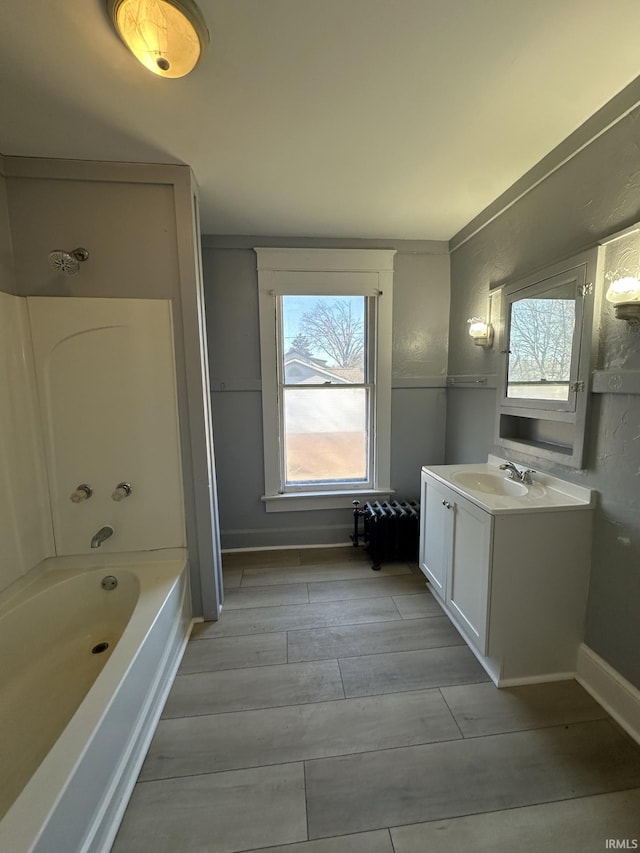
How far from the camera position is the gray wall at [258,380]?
255 cm

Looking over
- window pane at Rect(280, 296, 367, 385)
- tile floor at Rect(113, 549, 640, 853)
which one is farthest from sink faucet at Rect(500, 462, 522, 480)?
window pane at Rect(280, 296, 367, 385)

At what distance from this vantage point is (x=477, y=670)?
1.65 m

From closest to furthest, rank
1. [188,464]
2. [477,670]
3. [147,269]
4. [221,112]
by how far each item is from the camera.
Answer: [221,112] < [477,670] < [147,269] < [188,464]

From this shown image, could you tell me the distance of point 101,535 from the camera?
70.6 inches

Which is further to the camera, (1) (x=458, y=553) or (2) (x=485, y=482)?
(2) (x=485, y=482)

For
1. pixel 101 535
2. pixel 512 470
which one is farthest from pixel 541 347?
pixel 101 535

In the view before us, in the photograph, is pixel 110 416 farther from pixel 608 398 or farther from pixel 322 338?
pixel 608 398

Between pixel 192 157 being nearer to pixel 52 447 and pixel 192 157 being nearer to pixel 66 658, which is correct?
pixel 52 447

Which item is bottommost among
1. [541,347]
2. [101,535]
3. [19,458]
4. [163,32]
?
[101,535]

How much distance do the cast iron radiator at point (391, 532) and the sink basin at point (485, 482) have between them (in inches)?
25.0

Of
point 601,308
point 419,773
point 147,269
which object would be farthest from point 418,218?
point 419,773

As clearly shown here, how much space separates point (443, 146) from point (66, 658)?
2983 millimetres

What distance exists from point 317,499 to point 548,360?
1815 millimetres

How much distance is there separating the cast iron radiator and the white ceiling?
2.09 meters
